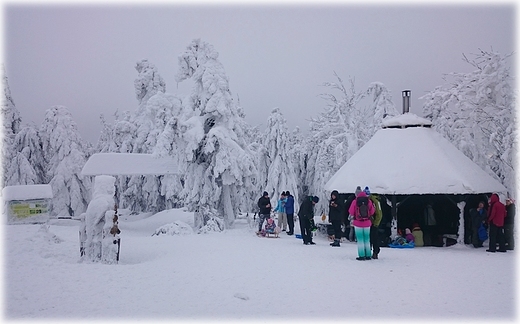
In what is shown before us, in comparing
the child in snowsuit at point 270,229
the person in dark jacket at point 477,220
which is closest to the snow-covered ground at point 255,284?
the person in dark jacket at point 477,220

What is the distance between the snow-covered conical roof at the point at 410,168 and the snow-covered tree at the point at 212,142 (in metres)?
5.62

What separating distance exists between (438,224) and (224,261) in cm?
1015

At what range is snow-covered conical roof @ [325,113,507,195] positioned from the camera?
15.0m

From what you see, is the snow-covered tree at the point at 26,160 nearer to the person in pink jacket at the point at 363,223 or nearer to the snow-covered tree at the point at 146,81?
the snow-covered tree at the point at 146,81

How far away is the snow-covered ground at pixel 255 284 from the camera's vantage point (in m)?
7.50

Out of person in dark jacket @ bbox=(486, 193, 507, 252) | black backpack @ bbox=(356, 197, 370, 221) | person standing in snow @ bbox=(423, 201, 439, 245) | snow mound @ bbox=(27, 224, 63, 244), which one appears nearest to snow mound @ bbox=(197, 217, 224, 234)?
snow mound @ bbox=(27, 224, 63, 244)

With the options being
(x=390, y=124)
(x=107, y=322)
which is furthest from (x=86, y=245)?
(x=390, y=124)

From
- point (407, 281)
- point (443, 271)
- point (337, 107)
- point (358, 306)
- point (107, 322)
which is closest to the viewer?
point (107, 322)

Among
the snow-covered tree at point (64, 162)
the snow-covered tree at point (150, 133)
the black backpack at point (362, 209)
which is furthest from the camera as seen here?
the snow-covered tree at point (64, 162)

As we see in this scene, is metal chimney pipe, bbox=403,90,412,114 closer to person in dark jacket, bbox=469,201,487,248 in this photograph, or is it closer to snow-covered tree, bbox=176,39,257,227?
person in dark jacket, bbox=469,201,487,248

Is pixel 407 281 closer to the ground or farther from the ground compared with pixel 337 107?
closer to the ground

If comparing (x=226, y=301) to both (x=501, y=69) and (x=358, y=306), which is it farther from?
(x=501, y=69)

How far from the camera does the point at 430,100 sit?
24.0 metres

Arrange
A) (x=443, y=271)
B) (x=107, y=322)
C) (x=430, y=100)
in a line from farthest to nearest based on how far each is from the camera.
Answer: (x=430, y=100), (x=443, y=271), (x=107, y=322)
